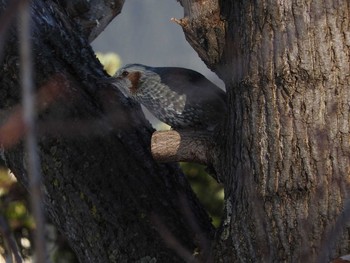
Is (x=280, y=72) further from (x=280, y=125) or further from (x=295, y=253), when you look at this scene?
(x=295, y=253)

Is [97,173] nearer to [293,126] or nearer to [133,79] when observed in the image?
[133,79]

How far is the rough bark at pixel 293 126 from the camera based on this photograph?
172 centimetres

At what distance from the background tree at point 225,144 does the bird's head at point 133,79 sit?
9cm

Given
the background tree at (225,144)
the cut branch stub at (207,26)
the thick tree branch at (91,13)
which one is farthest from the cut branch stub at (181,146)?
the thick tree branch at (91,13)

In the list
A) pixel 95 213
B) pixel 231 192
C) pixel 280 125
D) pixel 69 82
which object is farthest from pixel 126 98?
pixel 280 125

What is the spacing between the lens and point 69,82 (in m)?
2.29

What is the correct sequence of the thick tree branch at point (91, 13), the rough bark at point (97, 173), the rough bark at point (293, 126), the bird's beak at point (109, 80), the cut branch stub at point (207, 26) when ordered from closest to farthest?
1. the rough bark at point (293, 126)
2. the cut branch stub at point (207, 26)
3. the rough bark at point (97, 173)
4. the bird's beak at point (109, 80)
5. the thick tree branch at point (91, 13)

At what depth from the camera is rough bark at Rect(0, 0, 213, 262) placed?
2162 millimetres

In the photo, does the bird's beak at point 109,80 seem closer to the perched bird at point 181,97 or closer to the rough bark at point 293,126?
the perched bird at point 181,97

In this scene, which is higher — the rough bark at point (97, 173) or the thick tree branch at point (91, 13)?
the thick tree branch at point (91, 13)

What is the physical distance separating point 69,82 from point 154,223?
1.64 ft

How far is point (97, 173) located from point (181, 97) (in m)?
0.37

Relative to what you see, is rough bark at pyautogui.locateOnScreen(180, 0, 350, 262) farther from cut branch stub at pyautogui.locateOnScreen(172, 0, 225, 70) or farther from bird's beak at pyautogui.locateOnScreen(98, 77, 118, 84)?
bird's beak at pyautogui.locateOnScreen(98, 77, 118, 84)

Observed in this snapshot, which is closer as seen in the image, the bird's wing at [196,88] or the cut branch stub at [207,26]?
the cut branch stub at [207,26]
